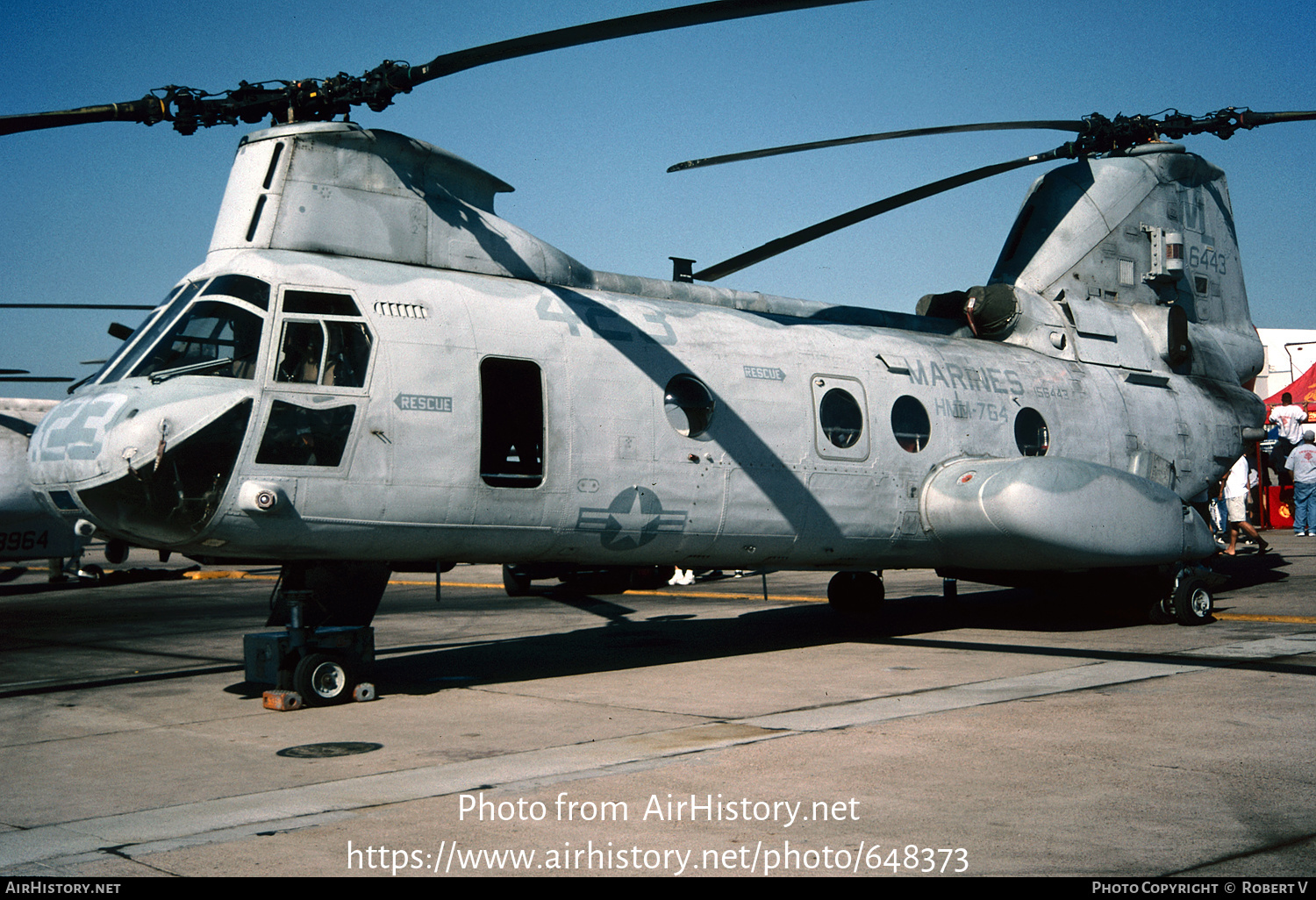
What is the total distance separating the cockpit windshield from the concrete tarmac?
2.50 meters

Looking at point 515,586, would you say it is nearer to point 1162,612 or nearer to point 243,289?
point 1162,612

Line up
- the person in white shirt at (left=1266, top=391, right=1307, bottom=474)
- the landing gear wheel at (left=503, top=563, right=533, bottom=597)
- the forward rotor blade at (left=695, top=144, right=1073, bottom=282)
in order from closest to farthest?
the forward rotor blade at (left=695, top=144, right=1073, bottom=282) → the landing gear wheel at (left=503, top=563, right=533, bottom=597) → the person in white shirt at (left=1266, top=391, right=1307, bottom=474)

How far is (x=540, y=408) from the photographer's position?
9.01 meters

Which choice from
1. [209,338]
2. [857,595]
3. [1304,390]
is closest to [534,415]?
[209,338]

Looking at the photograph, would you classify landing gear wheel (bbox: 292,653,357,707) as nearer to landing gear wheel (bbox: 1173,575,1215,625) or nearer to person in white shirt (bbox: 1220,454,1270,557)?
landing gear wheel (bbox: 1173,575,1215,625)

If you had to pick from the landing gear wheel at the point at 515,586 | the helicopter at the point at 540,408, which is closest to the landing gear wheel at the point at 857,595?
the helicopter at the point at 540,408

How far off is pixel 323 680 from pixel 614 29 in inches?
200

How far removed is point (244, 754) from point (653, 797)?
2.85 meters

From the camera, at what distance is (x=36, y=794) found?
5941 mm

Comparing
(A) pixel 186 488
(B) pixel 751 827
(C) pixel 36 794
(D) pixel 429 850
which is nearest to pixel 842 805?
(B) pixel 751 827

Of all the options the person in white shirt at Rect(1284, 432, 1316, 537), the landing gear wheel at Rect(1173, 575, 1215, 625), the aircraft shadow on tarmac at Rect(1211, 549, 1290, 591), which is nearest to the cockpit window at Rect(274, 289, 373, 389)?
the landing gear wheel at Rect(1173, 575, 1215, 625)

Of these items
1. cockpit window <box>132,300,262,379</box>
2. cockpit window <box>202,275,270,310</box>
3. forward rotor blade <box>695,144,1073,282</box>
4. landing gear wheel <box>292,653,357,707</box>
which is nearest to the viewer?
cockpit window <box>132,300,262,379</box>

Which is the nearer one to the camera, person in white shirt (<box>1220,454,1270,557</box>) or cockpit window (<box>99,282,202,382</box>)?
cockpit window (<box>99,282,202,382</box>)

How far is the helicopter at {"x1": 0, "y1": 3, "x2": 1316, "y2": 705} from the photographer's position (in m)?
7.92
